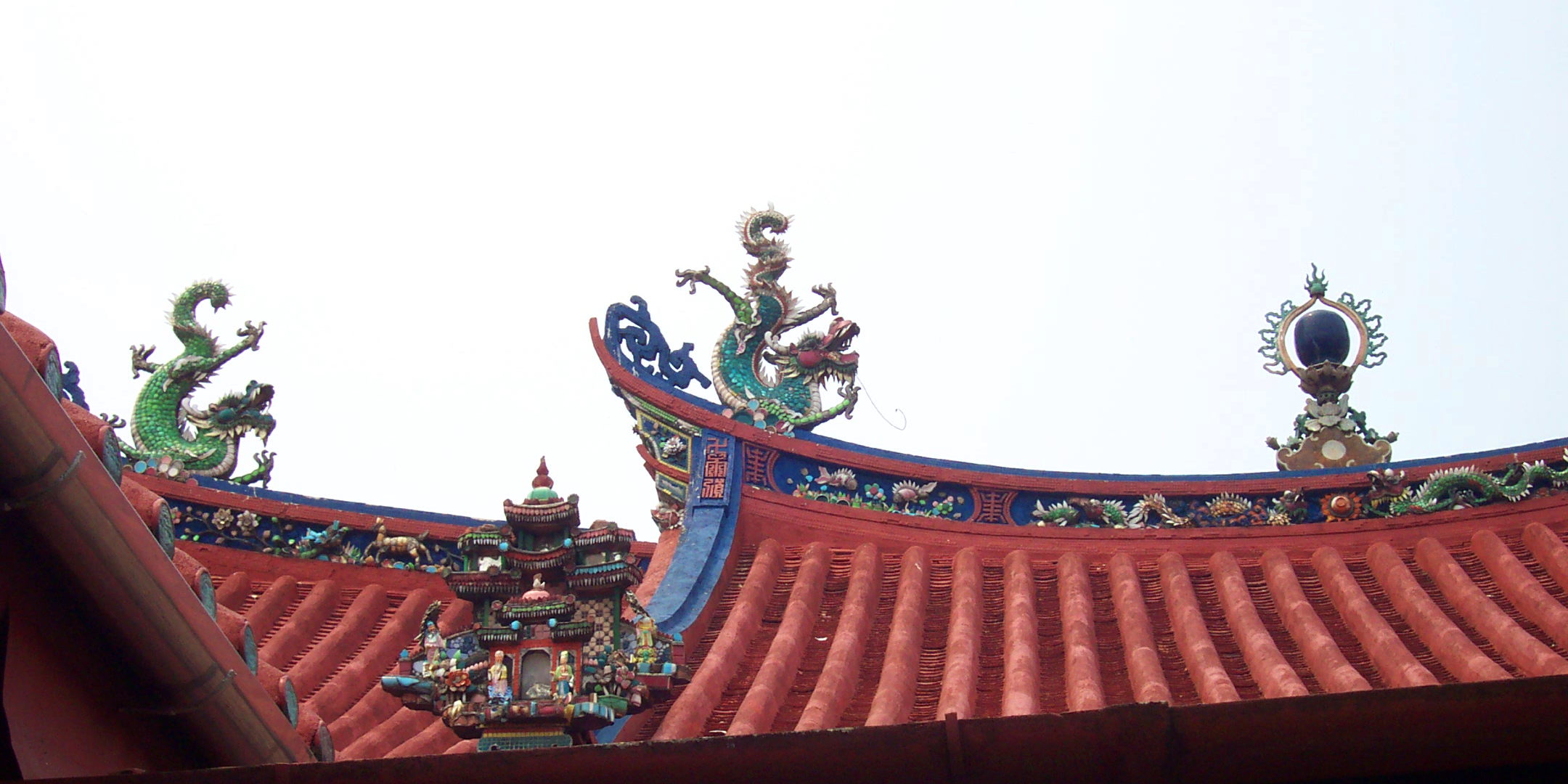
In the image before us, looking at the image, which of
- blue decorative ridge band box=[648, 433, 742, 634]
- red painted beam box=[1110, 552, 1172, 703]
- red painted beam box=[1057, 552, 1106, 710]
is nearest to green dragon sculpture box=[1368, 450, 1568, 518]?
red painted beam box=[1110, 552, 1172, 703]

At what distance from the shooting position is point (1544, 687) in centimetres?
372

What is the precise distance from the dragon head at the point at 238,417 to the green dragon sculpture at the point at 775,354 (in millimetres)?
2761

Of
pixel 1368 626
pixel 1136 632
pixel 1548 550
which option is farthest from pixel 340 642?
pixel 1548 550

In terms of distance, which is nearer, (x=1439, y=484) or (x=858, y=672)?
(x=858, y=672)

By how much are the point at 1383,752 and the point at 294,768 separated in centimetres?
255

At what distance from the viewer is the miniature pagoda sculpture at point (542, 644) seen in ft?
19.8

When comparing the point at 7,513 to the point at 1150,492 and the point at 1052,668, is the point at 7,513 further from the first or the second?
the point at 1150,492

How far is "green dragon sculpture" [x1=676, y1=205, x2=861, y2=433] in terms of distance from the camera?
9.54 m

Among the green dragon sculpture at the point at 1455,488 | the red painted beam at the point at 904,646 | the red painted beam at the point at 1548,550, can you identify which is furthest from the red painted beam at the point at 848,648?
the red painted beam at the point at 1548,550

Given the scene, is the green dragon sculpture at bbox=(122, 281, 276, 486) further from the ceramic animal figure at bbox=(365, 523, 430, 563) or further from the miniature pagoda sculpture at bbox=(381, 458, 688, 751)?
the miniature pagoda sculpture at bbox=(381, 458, 688, 751)

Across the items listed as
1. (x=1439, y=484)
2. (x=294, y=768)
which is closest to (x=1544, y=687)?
(x=294, y=768)

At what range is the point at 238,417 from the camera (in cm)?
1057

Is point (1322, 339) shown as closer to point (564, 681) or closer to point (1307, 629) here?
point (1307, 629)

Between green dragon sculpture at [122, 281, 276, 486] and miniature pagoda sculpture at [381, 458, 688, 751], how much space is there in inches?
176
